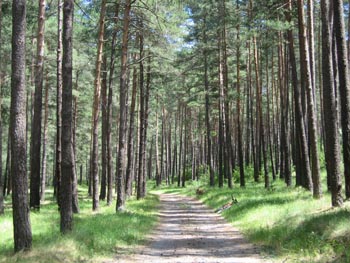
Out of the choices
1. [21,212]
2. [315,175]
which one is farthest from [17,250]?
[315,175]

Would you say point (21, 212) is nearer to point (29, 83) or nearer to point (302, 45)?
point (302, 45)

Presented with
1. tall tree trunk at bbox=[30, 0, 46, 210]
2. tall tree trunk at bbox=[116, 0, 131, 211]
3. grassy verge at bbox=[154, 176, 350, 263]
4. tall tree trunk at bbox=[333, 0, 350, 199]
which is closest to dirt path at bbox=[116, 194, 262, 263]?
grassy verge at bbox=[154, 176, 350, 263]

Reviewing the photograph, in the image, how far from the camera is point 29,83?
84.9ft

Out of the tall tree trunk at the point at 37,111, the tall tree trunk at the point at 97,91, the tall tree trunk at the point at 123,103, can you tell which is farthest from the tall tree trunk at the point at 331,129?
the tall tree trunk at the point at 37,111

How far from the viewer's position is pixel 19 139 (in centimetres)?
798

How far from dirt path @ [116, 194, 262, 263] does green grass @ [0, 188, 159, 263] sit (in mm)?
495

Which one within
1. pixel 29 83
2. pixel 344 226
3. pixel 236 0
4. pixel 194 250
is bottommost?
pixel 194 250

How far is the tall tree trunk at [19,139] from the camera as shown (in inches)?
311

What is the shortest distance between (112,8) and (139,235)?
1192 centimetres

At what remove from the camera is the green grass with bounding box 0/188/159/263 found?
779 cm

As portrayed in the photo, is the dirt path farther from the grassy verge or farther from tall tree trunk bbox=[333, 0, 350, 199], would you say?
tall tree trunk bbox=[333, 0, 350, 199]

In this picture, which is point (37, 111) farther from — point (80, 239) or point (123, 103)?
point (80, 239)

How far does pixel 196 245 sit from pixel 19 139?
5.38 m

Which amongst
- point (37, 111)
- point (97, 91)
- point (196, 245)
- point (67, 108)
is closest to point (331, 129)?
point (196, 245)
